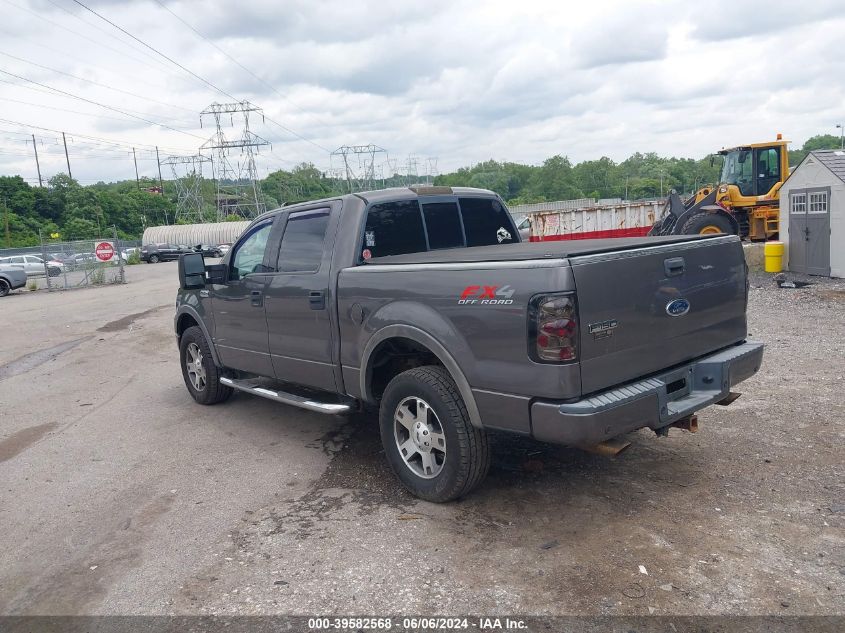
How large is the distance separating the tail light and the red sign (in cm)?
2713

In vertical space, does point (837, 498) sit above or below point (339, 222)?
below

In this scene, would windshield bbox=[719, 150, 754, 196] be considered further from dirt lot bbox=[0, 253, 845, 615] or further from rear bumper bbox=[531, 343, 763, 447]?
rear bumper bbox=[531, 343, 763, 447]

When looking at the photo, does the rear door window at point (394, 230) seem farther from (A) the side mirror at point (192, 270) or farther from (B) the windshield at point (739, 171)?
(B) the windshield at point (739, 171)

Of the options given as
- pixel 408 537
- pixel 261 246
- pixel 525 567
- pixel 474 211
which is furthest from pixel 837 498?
pixel 261 246

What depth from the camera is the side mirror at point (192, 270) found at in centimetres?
670

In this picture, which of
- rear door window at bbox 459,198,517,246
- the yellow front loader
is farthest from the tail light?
the yellow front loader

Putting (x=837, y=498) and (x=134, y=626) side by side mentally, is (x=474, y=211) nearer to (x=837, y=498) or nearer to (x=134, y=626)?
(x=837, y=498)

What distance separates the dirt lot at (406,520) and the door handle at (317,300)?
1.26 metres

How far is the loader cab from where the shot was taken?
67.1 feet

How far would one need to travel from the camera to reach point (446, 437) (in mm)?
4266

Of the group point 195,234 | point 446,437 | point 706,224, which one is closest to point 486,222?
point 446,437

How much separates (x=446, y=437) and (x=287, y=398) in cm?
198

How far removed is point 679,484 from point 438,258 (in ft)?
7.28

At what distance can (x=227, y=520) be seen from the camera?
4520 mm
